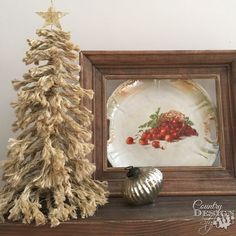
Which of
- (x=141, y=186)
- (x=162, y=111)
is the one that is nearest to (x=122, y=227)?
(x=141, y=186)

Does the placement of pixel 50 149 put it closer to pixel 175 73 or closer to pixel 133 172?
pixel 133 172

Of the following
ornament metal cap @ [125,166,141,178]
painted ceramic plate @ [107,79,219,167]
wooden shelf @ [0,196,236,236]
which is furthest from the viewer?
painted ceramic plate @ [107,79,219,167]

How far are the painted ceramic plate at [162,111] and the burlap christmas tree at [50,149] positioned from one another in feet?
0.46

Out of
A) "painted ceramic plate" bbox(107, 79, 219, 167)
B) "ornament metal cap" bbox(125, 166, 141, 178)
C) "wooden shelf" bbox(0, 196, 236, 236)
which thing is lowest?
"wooden shelf" bbox(0, 196, 236, 236)

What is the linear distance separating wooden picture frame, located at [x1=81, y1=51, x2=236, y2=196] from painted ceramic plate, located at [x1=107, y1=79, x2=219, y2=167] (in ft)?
0.07

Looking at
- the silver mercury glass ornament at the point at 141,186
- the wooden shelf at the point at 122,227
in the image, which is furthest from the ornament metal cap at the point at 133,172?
the wooden shelf at the point at 122,227

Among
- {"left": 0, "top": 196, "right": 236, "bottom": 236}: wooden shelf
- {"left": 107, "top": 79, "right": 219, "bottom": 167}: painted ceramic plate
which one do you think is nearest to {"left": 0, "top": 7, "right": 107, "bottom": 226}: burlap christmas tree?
{"left": 0, "top": 196, "right": 236, "bottom": 236}: wooden shelf

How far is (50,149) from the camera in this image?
56 centimetres

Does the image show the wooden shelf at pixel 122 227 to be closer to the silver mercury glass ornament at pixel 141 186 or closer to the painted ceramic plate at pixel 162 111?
the silver mercury glass ornament at pixel 141 186

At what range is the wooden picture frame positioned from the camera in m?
0.70

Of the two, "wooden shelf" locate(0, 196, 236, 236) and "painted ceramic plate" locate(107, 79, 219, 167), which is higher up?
"painted ceramic plate" locate(107, 79, 219, 167)

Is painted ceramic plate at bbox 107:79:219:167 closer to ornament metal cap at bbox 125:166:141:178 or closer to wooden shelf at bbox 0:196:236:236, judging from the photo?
ornament metal cap at bbox 125:166:141:178

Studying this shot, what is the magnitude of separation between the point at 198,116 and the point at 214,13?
31cm

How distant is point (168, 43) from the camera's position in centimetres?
83
